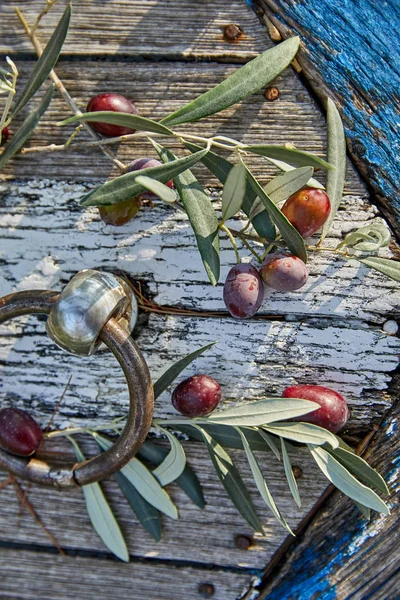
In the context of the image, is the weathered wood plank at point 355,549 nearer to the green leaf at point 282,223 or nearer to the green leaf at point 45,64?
the green leaf at point 282,223

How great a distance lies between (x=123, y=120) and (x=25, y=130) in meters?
0.21

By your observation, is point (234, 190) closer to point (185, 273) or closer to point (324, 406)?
Result: point (185, 273)

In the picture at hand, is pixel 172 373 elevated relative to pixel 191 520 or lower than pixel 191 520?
elevated

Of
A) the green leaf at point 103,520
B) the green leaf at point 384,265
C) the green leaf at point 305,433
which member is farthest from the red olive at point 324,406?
the green leaf at point 103,520

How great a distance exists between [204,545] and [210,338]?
0.44 m

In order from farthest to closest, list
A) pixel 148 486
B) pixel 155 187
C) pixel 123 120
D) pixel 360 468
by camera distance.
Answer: pixel 148 486 → pixel 360 468 → pixel 123 120 → pixel 155 187

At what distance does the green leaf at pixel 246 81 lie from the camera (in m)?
0.91

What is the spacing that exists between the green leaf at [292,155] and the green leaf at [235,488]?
520 millimetres

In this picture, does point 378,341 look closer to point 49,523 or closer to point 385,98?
point 385,98

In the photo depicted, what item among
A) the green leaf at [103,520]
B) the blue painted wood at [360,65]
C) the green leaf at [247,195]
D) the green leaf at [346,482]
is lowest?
the green leaf at [103,520]

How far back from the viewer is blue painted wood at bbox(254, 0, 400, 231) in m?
0.94

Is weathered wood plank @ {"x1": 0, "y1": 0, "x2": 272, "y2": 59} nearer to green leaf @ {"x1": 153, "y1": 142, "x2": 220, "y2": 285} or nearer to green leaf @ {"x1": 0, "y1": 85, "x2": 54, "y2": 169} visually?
green leaf @ {"x1": 0, "y1": 85, "x2": 54, "y2": 169}

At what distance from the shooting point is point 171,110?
3.33 ft

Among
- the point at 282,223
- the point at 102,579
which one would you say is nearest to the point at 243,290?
the point at 282,223
